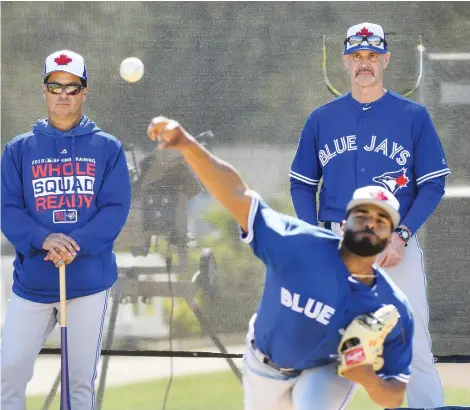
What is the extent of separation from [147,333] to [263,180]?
1008 millimetres

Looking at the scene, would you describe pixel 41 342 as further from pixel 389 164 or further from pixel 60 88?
pixel 389 164

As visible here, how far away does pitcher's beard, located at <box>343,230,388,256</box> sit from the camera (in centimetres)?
355

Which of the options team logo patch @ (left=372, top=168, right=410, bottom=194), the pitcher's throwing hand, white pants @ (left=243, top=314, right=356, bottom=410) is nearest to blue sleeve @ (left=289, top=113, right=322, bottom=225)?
team logo patch @ (left=372, top=168, right=410, bottom=194)

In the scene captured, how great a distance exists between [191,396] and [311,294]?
2018 mm

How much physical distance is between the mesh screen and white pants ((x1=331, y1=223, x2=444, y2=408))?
1233 mm

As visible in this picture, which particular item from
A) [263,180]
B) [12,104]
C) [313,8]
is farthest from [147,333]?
[313,8]

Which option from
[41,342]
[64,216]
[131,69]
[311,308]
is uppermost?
[131,69]

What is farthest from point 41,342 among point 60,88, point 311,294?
point 311,294

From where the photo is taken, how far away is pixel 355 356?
3.48 meters

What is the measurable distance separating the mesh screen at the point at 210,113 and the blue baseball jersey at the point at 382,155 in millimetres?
1071

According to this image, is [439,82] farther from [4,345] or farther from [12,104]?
[4,345]

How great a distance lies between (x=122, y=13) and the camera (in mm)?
5809

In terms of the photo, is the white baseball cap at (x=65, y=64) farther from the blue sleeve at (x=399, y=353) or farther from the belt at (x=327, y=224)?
the blue sleeve at (x=399, y=353)

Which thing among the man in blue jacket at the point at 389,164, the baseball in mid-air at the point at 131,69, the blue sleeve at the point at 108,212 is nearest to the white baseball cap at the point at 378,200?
the man in blue jacket at the point at 389,164
